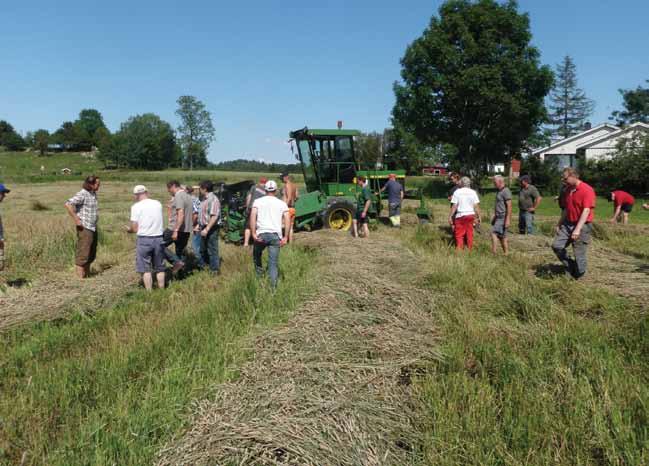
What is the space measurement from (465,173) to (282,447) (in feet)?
91.6

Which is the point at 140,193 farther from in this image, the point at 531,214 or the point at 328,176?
the point at 531,214

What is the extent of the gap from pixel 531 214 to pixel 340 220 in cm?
433

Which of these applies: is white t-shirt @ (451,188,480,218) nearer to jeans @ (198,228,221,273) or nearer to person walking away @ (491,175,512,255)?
person walking away @ (491,175,512,255)

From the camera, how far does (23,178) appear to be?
45219 mm

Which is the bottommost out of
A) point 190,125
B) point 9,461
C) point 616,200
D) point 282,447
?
point 9,461

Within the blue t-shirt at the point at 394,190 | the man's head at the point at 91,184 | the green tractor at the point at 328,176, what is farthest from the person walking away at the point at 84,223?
the blue t-shirt at the point at 394,190

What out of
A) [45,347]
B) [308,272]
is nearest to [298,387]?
[45,347]

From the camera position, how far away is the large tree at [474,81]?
25500 mm

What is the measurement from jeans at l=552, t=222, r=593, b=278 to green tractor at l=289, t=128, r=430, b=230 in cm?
535

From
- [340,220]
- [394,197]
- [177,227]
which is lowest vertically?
[340,220]

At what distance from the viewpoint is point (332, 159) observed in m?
11.7

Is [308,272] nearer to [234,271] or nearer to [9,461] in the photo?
[234,271]

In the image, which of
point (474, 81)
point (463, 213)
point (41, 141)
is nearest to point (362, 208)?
point (463, 213)

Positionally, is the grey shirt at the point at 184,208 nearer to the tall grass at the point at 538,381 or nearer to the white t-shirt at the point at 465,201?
the tall grass at the point at 538,381
